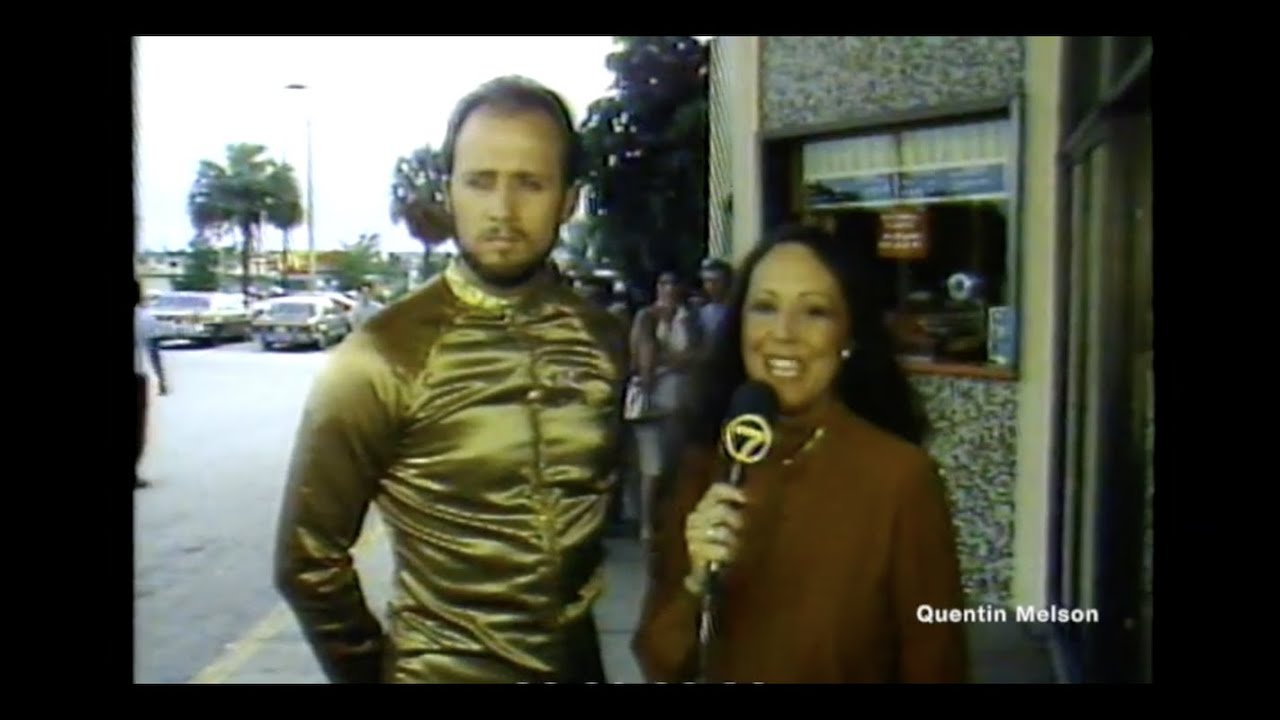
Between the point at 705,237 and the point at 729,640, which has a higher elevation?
the point at 705,237

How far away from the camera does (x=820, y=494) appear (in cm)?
268

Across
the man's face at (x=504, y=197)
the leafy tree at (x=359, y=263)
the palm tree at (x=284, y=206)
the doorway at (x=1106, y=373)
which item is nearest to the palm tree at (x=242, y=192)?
the palm tree at (x=284, y=206)

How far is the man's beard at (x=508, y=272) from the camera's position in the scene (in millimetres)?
2730

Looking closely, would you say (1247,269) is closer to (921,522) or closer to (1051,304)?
(1051,304)

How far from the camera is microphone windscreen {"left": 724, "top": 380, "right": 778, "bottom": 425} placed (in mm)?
2686

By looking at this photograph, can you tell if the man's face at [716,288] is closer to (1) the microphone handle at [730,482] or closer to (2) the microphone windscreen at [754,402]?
(2) the microphone windscreen at [754,402]

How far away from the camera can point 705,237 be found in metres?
2.77

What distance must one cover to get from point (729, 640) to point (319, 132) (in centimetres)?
120

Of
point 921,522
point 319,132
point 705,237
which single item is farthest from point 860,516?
point 319,132

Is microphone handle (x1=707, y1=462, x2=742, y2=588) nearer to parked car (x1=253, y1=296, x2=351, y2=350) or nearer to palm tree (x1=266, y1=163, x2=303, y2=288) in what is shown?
parked car (x1=253, y1=296, x2=351, y2=350)

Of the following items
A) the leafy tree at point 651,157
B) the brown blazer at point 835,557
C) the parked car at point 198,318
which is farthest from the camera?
the parked car at point 198,318

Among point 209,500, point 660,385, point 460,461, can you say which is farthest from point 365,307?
point 660,385

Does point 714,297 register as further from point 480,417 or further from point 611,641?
point 611,641

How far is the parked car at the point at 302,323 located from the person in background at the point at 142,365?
0.23 meters
